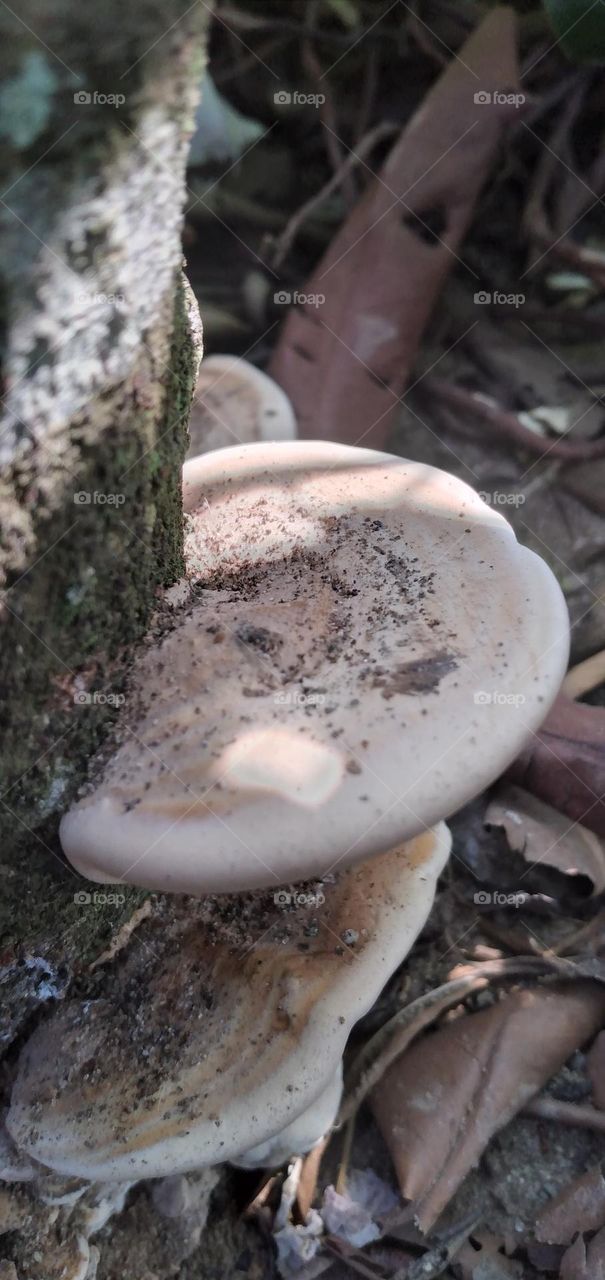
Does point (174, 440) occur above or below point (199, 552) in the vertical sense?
above

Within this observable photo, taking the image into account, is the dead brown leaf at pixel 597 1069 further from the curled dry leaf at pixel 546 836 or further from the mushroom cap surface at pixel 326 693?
the mushroom cap surface at pixel 326 693

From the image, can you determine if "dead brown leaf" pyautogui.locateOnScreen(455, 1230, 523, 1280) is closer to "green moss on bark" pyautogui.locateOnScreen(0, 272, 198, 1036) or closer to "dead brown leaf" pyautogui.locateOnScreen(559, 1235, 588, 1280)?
"dead brown leaf" pyautogui.locateOnScreen(559, 1235, 588, 1280)

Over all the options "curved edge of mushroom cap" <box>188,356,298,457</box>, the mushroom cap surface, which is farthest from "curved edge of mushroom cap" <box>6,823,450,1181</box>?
"curved edge of mushroom cap" <box>188,356,298,457</box>

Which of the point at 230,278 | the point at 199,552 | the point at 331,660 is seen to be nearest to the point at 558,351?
the point at 230,278

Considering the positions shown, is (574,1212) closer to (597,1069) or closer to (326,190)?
(597,1069)

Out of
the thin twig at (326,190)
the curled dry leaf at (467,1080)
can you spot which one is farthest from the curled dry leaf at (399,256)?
the curled dry leaf at (467,1080)

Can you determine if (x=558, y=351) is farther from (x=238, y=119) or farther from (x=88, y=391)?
(x=88, y=391)
